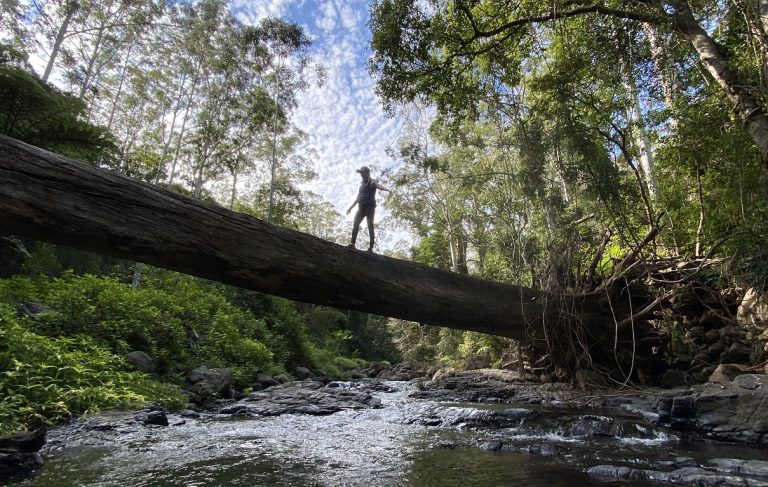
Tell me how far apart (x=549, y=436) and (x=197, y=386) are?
626cm

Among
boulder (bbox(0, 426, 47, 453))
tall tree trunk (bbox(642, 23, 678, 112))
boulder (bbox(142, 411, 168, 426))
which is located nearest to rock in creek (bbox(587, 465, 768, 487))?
boulder (bbox(0, 426, 47, 453))

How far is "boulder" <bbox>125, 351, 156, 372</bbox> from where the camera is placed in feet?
24.7

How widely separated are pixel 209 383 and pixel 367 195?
4.75 meters

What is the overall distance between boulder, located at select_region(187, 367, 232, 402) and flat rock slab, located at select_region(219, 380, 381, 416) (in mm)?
511

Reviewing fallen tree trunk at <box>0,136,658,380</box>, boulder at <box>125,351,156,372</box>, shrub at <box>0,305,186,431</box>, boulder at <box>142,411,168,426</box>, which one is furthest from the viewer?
boulder at <box>125,351,156,372</box>

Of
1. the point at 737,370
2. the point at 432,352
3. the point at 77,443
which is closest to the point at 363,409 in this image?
the point at 77,443

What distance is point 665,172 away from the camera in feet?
26.1

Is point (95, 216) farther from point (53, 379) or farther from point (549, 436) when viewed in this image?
point (549, 436)

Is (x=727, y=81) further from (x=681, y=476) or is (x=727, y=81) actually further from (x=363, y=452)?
(x=363, y=452)

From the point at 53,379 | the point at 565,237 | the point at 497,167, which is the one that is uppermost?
the point at 497,167

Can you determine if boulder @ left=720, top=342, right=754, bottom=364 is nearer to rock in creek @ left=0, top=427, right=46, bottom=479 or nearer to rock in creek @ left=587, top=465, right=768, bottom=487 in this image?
rock in creek @ left=587, top=465, right=768, bottom=487

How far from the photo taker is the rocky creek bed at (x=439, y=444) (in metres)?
3.08

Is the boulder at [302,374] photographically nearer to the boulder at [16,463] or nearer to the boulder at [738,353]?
the boulder at [16,463]

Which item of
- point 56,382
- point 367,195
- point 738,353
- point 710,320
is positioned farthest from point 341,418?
point 710,320
